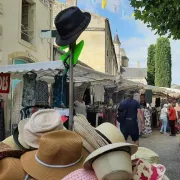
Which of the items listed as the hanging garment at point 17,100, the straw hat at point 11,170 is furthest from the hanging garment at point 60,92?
the straw hat at point 11,170

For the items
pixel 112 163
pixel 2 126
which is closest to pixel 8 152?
pixel 112 163

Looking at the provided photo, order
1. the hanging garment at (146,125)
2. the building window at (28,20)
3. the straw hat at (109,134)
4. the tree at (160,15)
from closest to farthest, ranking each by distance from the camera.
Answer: the straw hat at (109,134), the tree at (160,15), the building window at (28,20), the hanging garment at (146,125)

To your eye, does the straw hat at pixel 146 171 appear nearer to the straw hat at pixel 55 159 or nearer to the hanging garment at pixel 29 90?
the straw hat at pixel 55 159

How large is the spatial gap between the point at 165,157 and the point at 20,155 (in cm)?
652

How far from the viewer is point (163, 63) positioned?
47344 mm

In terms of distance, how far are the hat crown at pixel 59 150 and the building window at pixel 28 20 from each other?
986 cm

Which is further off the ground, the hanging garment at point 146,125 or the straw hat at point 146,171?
the straw hat at point 146,171

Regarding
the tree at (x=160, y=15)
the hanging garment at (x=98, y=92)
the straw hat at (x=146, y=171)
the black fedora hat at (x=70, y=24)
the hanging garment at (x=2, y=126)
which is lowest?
the hanging garment at (x=2, y=126)

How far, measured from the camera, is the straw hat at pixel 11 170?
2.27m

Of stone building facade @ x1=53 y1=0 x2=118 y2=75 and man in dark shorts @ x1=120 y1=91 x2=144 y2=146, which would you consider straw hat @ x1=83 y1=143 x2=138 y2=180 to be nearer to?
man in dark shorts @ x1=120 y1=91 x2=144 y2=146

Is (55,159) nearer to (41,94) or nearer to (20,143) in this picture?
(20,143)

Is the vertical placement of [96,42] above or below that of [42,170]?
above

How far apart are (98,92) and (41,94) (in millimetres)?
2868

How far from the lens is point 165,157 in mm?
Answer: 8422
